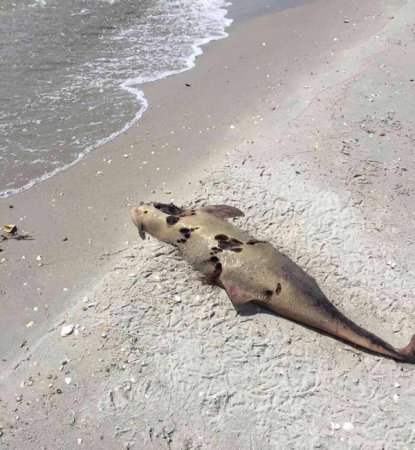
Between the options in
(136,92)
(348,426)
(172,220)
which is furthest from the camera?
(136,92)

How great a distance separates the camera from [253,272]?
5012 mm

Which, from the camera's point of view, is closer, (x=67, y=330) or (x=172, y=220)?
(x=67, y=330)

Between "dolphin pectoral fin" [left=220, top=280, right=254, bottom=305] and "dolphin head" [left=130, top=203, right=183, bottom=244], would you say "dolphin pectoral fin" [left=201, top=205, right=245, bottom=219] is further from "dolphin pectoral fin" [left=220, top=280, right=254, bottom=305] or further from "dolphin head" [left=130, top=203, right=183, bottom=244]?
"dolphin pectoral fin" [left=220, top=280, right=254, bottom=305]

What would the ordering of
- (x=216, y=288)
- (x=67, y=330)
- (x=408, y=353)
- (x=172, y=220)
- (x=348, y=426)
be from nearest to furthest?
1. (x=348, y=426)
2. (x=408, y=353)
3. (x=67, y=330)
4. (x=216, y=288)
5. (x=172, y=220)

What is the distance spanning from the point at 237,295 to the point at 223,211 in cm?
126

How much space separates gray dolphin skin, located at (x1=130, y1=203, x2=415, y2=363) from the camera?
470cm

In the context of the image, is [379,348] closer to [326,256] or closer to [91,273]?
[326,256]

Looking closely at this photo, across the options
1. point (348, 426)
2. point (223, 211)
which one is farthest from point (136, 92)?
point (348, 426)

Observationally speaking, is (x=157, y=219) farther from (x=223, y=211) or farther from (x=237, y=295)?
(x=237, y=295)

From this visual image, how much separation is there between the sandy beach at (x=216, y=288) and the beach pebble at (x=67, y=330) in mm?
45

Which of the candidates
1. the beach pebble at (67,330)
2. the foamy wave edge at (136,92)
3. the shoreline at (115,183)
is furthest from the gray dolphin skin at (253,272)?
the foamy wave edge at (136,92)

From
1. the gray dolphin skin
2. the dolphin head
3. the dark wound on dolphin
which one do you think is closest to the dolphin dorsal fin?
the gray dolphin skin

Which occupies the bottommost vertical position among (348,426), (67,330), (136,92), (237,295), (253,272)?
(348,426)

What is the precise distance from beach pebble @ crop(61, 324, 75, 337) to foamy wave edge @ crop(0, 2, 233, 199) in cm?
254
